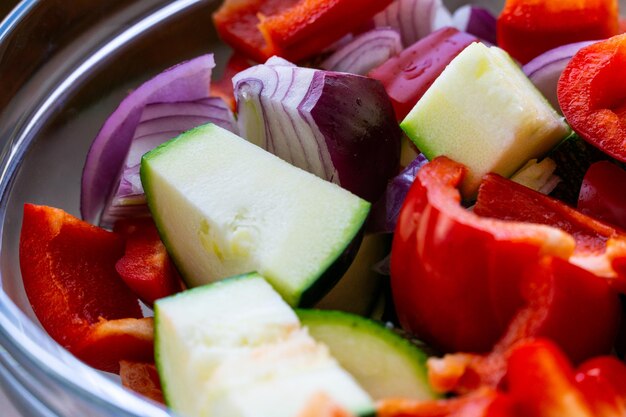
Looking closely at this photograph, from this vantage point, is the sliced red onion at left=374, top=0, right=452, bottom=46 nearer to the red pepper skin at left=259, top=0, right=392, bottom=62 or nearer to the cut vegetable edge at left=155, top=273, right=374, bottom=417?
the red pepper skin at left=259, top=0, right=392, bottom=62

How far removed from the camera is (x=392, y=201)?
1.21 meters

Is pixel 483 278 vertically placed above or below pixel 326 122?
below

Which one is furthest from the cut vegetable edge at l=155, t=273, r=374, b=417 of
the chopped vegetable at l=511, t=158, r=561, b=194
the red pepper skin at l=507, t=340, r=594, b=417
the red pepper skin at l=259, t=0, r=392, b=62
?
the red pepper skin at l=259, t=0, r=392, b=62

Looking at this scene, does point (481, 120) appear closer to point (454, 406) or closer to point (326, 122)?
point (326, 122)

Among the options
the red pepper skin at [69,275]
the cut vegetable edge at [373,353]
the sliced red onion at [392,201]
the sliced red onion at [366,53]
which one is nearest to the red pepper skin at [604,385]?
the cut vegetable edge at [373,353]

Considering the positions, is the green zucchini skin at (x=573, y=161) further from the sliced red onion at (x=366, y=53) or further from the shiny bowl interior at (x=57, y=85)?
the shiny bowl interior at (x=57, y=85)

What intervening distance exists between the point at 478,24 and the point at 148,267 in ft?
2.91

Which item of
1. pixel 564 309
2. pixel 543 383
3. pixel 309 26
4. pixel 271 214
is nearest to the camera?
pixel 543 383

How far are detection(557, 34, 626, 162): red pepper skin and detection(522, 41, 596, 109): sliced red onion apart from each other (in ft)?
0.38

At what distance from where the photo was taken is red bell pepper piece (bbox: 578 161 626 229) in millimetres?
1073

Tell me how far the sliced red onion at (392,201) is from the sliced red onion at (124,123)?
1.21ft

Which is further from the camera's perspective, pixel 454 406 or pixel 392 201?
pixel 392 201

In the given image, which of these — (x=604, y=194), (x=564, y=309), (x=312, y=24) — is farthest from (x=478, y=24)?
(x=564, y=309)

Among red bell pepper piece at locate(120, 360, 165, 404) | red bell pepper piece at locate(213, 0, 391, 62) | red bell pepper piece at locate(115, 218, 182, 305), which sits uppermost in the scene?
red bell pepper piece at locate(213, 0, 391, 62)
